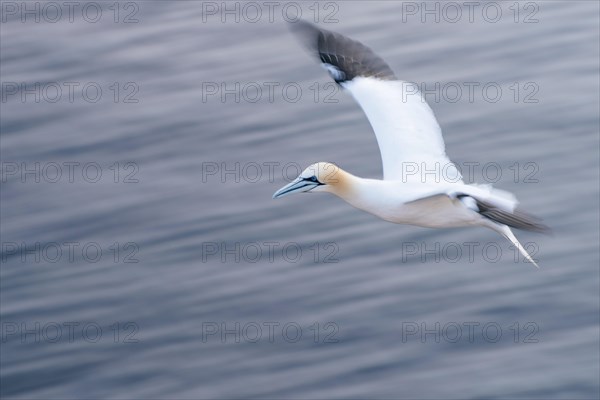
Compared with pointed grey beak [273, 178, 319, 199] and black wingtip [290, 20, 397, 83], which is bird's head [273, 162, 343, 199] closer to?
pointed grey beak [273, 178, 319, 199]

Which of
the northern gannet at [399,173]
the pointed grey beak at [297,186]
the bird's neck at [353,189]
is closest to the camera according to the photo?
the northern gannet at [399,173]

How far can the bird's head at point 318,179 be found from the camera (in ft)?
36.2

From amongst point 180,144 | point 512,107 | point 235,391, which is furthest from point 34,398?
point 512,107

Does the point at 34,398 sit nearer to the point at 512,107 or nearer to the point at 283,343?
the point at 283,343

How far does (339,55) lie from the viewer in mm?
12570

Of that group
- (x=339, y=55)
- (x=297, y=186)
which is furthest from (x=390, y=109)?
(x=297, y=186)

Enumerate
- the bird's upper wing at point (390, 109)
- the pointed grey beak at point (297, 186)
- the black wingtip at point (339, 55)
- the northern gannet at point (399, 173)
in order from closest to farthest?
1. the northern gannet at point (399, 173)
2. the pointed grey beak at point (297, 186)
3. the bird's upper wing at point (390, 109)
4. the black wingtip at point (339, 55)

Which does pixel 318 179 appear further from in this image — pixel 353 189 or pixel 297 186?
pixel 353 189

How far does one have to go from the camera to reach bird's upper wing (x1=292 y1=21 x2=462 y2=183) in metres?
11.2

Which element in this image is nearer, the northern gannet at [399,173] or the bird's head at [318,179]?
the northern gannet at [399,173]

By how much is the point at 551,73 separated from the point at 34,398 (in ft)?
22.4

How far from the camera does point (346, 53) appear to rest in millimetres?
12570

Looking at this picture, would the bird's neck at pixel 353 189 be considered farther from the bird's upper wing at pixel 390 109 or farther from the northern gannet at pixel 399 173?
the bird's upper wing at pixel 390 109

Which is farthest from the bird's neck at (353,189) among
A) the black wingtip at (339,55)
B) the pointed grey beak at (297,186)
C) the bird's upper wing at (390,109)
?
the black wingtip at (339,55)
